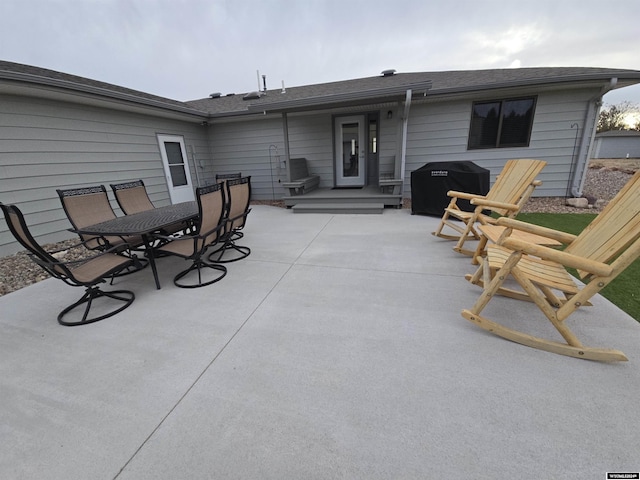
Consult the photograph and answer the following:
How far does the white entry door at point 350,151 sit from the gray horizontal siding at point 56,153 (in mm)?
5005

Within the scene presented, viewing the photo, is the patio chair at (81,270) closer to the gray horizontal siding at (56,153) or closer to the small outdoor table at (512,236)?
the gray horizontal siding at (56,153)

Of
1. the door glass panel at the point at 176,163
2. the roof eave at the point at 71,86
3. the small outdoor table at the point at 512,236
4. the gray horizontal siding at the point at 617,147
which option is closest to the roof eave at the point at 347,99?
the roof eave at the point at 71,86

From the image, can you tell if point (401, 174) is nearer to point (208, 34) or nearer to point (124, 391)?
point (124, 391)

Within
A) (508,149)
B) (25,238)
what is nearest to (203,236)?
(25,238)

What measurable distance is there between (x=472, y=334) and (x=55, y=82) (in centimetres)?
653

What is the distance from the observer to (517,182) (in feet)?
10.2

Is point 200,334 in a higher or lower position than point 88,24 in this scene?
lower

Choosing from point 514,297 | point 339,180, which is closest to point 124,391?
point 514,297

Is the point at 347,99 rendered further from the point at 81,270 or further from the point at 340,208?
the point at 81,270

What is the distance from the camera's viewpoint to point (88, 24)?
636cm

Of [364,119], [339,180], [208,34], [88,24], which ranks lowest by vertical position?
[339,180]

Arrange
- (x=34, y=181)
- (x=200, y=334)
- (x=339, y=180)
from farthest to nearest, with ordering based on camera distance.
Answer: (x=339, y=180)
(x=34, y=181)
(x=200, y=334)

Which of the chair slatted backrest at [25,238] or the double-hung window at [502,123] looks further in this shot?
the double-hung window at [502,123]

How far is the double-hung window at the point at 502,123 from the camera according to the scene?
5.97 meters
